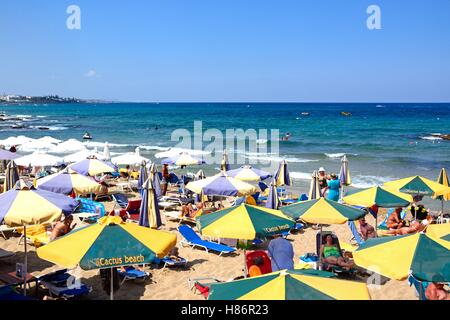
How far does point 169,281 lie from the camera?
797 cm

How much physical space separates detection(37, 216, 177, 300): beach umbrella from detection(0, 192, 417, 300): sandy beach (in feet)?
6.89

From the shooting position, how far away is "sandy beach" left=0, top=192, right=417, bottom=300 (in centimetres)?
738

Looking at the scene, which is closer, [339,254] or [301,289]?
[301,289]

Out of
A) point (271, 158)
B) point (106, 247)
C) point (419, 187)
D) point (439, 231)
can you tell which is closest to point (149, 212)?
point (106, 247)

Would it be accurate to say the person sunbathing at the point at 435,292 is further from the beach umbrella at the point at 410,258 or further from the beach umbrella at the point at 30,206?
the beach umbrella at the point at 30,206

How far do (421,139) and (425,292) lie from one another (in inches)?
1594

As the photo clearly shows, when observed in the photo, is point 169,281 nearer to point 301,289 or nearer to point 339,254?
point 339,254

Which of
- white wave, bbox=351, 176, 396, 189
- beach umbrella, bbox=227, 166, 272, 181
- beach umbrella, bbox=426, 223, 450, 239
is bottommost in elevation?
white wave, bbox=351, 176, 396, 189

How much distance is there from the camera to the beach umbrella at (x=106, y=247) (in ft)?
16.6

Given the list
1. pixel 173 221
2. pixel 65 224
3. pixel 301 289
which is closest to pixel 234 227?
pixel 301 289

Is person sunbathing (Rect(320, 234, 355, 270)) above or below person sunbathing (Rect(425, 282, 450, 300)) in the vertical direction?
below

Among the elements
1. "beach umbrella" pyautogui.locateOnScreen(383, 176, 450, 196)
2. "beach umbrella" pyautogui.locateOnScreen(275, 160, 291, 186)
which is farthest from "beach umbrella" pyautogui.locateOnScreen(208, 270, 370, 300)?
"beach umbrella" pyautogui.locateOnScreen(275, 160, 291, 186)

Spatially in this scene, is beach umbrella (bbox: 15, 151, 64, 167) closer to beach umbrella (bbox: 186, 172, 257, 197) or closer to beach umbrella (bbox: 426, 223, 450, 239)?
beach umbrella (bbox: 186, 172, 257, 197)

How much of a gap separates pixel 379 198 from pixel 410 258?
13.7 feet
